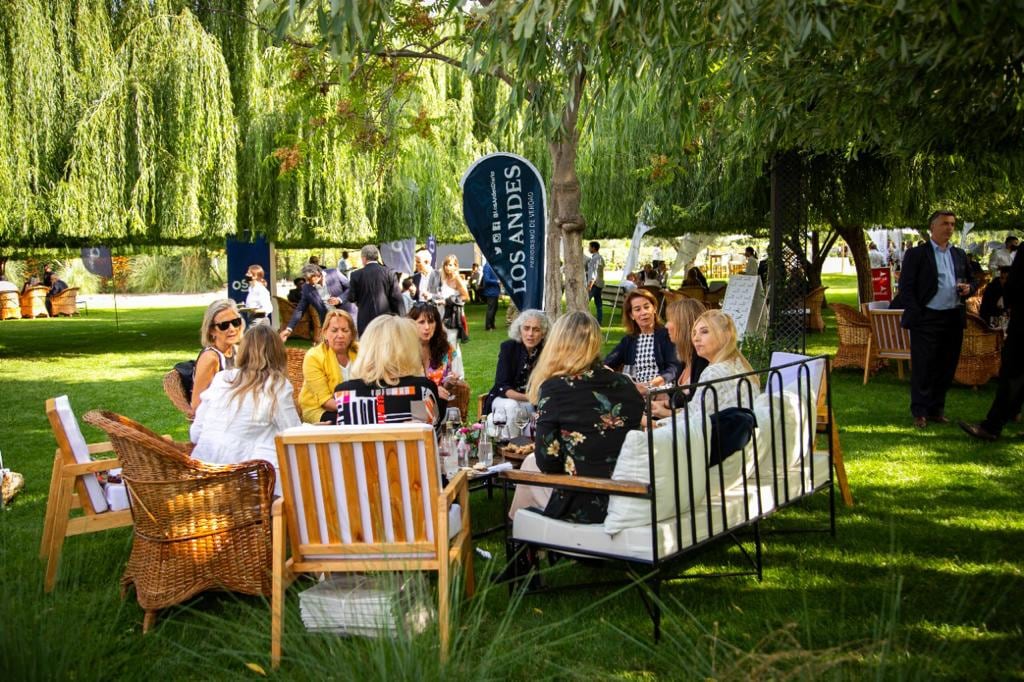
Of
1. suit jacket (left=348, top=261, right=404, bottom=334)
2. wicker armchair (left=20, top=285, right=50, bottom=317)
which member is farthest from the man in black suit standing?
wicker armchair (left=20, top=285, right=50, bottom=317)

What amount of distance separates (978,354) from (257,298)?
12.4m

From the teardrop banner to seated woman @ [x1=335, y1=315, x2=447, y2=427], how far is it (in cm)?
255

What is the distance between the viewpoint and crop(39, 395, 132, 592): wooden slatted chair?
514 cm

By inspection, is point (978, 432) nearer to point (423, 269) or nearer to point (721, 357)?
point (721, 357)

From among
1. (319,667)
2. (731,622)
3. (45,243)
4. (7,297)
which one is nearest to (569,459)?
(731,622)

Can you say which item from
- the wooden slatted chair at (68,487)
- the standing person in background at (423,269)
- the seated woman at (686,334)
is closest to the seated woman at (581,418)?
the seated woman at (686,334)

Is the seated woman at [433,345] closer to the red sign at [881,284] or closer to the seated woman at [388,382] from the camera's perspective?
the seated woman at [388,382]

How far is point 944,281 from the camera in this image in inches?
349

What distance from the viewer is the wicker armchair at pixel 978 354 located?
1117cm

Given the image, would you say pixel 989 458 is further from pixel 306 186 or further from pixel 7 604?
pixel 306 186

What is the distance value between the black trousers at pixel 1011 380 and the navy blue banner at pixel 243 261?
15.5 meters

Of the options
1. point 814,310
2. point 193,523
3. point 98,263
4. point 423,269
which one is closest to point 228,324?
point 193,523

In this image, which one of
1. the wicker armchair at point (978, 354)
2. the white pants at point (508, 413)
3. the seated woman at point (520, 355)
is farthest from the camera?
the wicker armchair at point (978, 354)

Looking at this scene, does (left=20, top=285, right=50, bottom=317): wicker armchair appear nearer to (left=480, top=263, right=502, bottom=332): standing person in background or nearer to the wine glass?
(left=480, top=263, right=502, bottom=332): standing person in background
